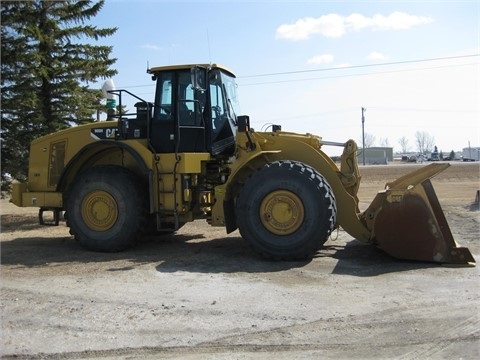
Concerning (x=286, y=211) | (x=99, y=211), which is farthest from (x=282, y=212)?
(x=99, y=211)

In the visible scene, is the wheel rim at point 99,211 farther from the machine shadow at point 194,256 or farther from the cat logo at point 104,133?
the cat logo at point 104,133

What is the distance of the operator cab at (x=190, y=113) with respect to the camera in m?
8.80

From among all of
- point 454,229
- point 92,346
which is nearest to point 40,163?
point 92,346

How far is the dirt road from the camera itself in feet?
15.0

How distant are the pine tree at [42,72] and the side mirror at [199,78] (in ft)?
19.1

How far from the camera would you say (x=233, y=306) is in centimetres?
566

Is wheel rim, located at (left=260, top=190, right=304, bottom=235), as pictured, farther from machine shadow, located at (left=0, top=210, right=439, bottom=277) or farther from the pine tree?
the pine tree

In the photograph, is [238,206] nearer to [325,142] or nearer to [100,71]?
[325,142]

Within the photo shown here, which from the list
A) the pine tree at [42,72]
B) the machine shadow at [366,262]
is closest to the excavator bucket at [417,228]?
the machine shadow at [366,262]

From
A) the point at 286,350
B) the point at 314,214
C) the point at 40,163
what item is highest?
the point at 40,163

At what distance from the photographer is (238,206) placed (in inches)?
317

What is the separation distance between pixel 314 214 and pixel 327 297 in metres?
1.90

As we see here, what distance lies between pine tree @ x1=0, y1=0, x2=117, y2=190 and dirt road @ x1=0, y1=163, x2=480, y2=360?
5.03 metres

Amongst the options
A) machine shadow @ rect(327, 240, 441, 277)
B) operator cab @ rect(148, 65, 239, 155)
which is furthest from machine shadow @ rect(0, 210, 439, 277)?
operator cab @ rect(148, 65, 239, 155)
